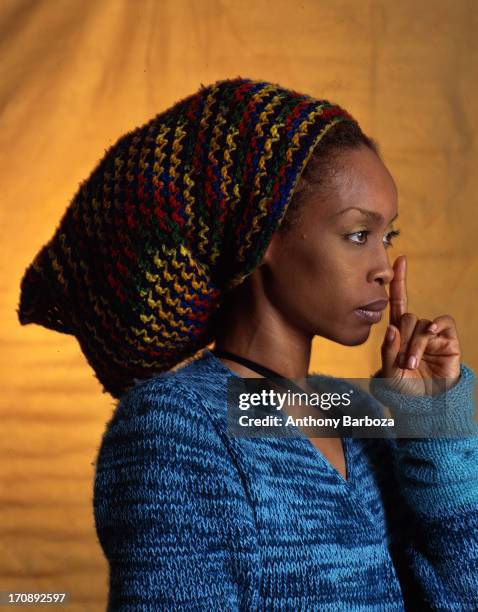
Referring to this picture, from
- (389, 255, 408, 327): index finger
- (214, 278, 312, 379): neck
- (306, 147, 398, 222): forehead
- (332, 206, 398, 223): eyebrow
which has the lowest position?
(214, 278, 312, 379): neck

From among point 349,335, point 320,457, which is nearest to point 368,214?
point 349,335

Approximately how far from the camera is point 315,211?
1.16 meters

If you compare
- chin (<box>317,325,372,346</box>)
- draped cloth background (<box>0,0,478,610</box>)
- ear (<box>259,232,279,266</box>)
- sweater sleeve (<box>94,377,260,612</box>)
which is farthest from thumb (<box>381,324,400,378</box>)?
draped cloth background (<box>0,0,478,610</box>)

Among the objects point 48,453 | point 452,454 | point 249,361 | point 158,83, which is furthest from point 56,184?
point 452,454

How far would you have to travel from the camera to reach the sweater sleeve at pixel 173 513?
39.0 inches

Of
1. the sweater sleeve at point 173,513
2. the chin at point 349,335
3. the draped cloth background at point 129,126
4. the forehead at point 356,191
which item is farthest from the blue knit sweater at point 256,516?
the draped cloth background at point 129,126

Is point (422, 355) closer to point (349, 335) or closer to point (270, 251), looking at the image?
point (349, 335)

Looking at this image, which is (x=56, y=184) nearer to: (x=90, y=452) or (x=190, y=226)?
(x=90, y=452)

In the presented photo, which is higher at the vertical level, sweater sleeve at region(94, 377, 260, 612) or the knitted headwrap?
the knitted headwrap

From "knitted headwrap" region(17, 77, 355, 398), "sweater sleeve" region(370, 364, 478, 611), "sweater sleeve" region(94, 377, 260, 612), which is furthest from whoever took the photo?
"sweater sleeve" region(370, 364, 478, 611)

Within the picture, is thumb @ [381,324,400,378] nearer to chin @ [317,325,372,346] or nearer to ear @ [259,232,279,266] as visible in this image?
A: chin @ [317,325,372,346]

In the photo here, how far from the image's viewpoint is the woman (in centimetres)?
103

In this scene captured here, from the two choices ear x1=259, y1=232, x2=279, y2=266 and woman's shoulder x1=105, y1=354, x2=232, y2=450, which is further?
ear x1=259, y1=232, x2=279, y2=266

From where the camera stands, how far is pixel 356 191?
1167 mm
